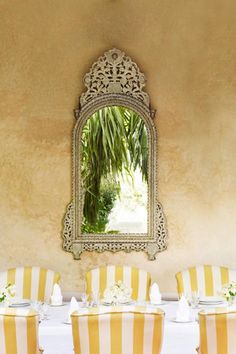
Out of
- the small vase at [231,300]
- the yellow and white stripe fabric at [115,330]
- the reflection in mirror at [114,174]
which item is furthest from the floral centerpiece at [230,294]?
the reflection in mirror at [114,174]

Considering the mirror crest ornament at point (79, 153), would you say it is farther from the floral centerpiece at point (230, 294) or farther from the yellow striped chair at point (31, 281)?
the floral centerpiece at point (230, 294)

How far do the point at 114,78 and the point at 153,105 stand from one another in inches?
14.7

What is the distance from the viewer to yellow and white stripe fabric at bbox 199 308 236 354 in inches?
128

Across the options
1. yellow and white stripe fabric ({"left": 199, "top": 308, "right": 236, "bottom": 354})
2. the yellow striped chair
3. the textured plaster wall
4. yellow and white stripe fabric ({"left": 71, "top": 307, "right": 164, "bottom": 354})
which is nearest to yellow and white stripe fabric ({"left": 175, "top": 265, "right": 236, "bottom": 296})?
the textured plaster wall

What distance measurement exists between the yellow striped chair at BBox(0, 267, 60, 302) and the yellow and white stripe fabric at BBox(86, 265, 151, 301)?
0.26 metres

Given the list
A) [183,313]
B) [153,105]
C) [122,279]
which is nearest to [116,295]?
[183,313]

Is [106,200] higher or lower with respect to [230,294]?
higher

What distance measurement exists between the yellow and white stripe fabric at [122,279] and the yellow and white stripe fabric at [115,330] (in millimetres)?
1887

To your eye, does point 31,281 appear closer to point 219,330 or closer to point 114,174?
point 114,174

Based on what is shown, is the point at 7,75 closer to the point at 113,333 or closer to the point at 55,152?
the point at 55,152

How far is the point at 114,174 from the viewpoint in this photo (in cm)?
559

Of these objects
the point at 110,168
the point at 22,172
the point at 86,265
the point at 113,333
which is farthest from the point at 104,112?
the point at 113,333

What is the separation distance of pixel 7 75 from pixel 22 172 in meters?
0.77

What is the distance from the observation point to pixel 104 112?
566 centimetres
